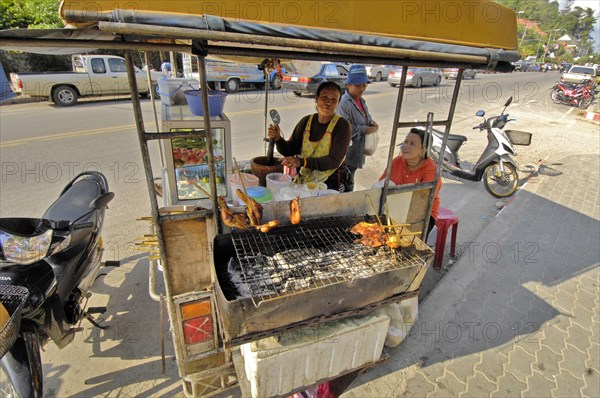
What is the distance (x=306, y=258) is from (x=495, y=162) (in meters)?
5.70

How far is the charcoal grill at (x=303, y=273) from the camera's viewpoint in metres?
1.71

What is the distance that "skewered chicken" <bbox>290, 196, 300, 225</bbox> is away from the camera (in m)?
2.20

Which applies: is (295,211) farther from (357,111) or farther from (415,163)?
(357,111)

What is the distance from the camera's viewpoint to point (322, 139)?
3279 millimetres

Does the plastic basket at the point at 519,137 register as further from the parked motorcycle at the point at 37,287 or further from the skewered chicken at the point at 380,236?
the parked motorcycle at the point at 37,287

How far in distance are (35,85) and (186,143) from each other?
490 inches

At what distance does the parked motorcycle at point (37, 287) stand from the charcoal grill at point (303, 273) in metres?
1.42

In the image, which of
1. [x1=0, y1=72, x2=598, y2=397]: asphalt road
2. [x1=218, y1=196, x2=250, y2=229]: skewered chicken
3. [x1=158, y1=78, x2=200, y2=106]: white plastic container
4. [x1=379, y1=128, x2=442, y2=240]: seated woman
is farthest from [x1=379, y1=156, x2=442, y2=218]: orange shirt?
[x1=158, y1=78, x2=200, y2=106]: white plastic container

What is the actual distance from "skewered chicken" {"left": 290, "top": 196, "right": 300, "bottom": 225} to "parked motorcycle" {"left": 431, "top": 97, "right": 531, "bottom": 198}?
471cm

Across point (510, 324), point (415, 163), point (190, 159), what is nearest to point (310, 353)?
point (190, 159)

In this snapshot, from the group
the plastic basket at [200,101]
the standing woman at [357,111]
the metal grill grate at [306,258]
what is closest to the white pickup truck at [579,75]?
the standing woman at [357,111]

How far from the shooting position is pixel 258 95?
15.9 metres

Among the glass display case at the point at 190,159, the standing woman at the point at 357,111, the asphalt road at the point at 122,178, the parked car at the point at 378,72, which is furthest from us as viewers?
the parked car at the point at 378,72

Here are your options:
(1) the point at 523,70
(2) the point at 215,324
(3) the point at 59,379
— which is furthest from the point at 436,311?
(1) the point at 523,70
